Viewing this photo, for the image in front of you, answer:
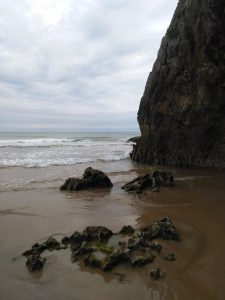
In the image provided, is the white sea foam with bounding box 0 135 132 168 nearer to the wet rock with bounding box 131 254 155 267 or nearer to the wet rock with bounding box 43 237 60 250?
the wet rock with bounding box 43 237 60 250

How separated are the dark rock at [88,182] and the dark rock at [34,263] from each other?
7.07 m

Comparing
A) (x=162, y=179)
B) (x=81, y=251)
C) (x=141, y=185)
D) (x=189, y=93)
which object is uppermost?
(x=189, y=93)

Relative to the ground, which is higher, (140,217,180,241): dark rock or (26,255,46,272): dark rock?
(140,217,180,241): dark rock

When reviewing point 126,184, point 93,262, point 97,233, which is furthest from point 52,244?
point 126,184

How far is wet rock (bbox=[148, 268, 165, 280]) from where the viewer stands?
5.35 m

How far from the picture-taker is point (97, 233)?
724 centimetres

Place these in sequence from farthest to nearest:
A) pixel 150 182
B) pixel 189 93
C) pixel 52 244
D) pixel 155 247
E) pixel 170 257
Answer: pixel 189 93
pixel 150 182
pixel 52 244
pixel 155 247
pixel 170 257

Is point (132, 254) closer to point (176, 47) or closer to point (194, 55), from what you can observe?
point (194, 55)

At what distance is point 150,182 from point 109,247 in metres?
7.14

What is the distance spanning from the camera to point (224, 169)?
17922 mm

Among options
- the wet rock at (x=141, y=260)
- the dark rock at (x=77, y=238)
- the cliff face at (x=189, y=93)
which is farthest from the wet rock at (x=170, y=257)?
the cliff face at (x=189, y=93)

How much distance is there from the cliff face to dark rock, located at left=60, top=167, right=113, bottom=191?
7.85 meters

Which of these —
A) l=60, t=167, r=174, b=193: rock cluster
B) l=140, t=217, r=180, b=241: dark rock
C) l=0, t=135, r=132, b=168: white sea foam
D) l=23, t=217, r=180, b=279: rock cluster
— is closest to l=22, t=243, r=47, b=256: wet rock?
l=23, t=217, r=180, b=279: rock cluster

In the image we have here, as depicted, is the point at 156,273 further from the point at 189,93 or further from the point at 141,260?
the point at 189,93
